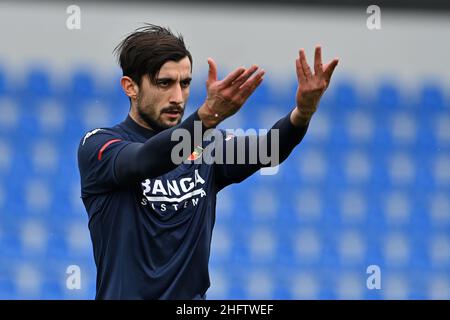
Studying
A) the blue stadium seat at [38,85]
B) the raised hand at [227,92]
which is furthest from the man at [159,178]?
the blue stadium seat at [38,85]

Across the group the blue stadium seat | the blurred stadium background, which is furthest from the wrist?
the blue stadium seat

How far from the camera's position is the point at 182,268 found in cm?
315

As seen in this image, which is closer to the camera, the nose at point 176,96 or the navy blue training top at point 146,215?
the navy blue training top at point 146,215

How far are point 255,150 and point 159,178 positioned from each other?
38 cm

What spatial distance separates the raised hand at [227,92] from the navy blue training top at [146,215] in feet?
0.59

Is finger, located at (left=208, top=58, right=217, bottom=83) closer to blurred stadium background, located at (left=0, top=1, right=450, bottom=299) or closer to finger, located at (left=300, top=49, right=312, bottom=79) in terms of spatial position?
finger, located at (left=300, top=49, right=312, bottom=79)

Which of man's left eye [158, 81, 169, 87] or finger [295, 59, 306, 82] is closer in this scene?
finger [295, 59, 306, 82]

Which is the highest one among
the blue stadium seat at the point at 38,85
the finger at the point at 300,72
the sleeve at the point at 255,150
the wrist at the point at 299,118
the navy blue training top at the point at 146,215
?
the blue stadium seat at the point at 38,85

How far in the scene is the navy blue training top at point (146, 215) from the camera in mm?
3119

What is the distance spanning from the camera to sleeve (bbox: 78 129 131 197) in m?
3.20

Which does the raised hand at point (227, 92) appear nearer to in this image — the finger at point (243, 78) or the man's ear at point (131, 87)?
the finger at point (243, 78)

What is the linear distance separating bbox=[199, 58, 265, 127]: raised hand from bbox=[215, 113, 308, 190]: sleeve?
42 cm

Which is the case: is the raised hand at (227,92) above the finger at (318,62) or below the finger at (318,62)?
below

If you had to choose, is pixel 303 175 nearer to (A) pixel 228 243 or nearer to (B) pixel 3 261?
(A) pixel 228 243
